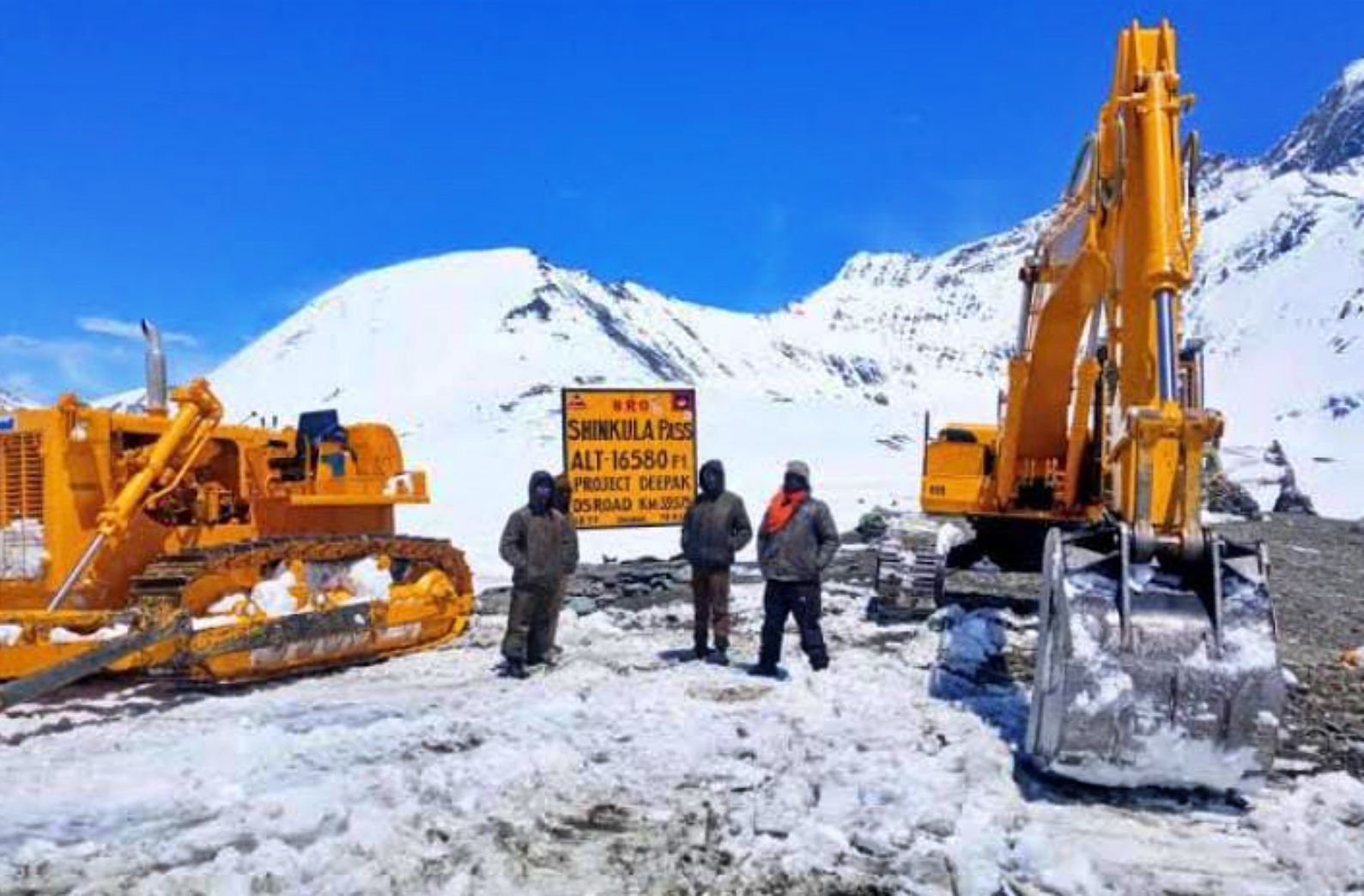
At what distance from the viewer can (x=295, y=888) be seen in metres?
4.65

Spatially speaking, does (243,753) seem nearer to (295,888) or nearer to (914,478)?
(295,888)

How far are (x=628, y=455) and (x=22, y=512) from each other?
20.6ft

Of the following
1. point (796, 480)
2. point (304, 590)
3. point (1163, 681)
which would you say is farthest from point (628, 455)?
point (1163, 681)

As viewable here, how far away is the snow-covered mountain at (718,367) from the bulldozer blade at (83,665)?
11.5 meters

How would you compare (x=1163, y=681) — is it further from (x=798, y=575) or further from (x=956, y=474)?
(x=956, y=474)

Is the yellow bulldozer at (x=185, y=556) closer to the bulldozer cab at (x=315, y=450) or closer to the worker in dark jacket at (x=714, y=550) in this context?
the bulldozer cab at (x=315, y=450)

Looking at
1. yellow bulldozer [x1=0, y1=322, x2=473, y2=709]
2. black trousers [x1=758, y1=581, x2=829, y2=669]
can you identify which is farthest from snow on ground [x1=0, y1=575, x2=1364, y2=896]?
black trousers [x1=758, y1=581, x2=829, y2=669]

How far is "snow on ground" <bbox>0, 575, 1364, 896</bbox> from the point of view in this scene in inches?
191

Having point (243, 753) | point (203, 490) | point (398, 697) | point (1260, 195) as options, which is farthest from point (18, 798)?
point (1260, 195)

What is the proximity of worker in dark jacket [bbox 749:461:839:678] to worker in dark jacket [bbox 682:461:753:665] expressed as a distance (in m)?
0.58

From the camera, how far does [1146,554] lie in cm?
598

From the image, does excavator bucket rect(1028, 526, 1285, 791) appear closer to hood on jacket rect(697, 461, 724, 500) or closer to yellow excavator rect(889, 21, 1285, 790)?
yellow excavator rect(889, 21, 1285, 790)

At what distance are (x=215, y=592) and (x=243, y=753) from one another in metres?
2.65

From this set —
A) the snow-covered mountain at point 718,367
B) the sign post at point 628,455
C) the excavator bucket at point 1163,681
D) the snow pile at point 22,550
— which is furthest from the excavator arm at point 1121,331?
the snow-covered mountain at point 718,367
